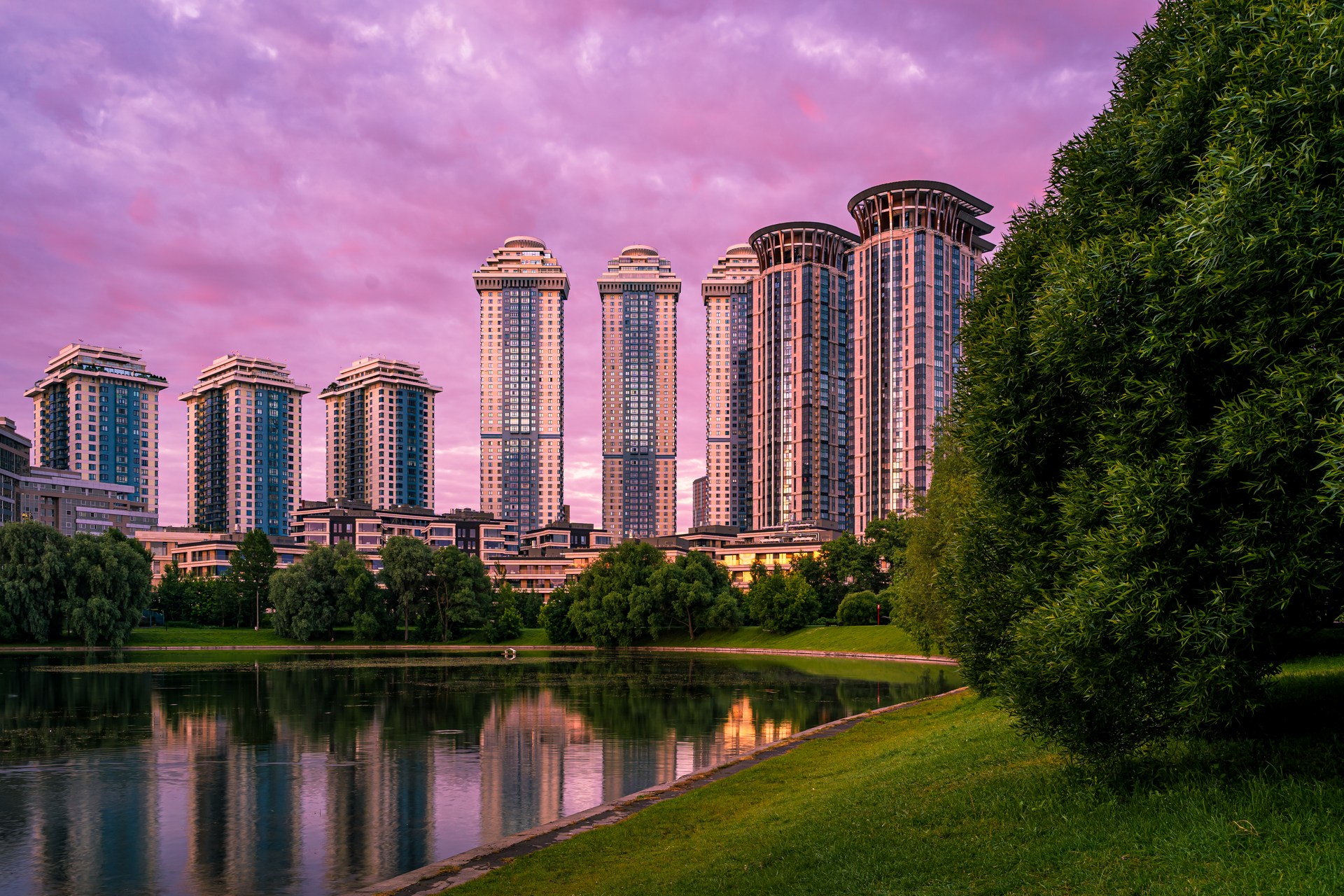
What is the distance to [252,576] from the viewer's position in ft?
510

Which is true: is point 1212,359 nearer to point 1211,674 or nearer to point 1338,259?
point 1338,259

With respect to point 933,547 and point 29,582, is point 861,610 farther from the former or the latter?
point 29,582

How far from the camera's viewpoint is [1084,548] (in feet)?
49.8

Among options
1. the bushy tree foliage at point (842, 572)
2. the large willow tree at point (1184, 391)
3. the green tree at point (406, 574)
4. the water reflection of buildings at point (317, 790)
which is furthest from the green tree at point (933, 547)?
the green tree at point (406, 574)

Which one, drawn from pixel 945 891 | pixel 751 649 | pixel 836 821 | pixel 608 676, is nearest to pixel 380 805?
pixel 836 821

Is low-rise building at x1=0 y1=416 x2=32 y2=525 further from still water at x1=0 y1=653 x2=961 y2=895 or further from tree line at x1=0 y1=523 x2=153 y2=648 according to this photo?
still water at x1=0 y1=653 x2=961 y2=895

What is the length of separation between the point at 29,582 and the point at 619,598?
70.7 m

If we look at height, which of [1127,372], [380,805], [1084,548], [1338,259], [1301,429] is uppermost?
[1338,259]

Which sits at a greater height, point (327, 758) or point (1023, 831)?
point (1023, 831)

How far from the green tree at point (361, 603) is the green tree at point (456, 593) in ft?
23.4

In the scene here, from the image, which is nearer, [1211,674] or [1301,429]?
[1301,429]

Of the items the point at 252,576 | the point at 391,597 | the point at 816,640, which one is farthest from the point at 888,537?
the point at 252,576

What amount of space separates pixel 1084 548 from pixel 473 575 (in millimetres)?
132647

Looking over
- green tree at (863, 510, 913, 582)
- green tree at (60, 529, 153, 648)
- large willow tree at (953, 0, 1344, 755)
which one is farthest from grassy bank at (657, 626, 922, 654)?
large willow tree at (953, 0, 1344, 755)
